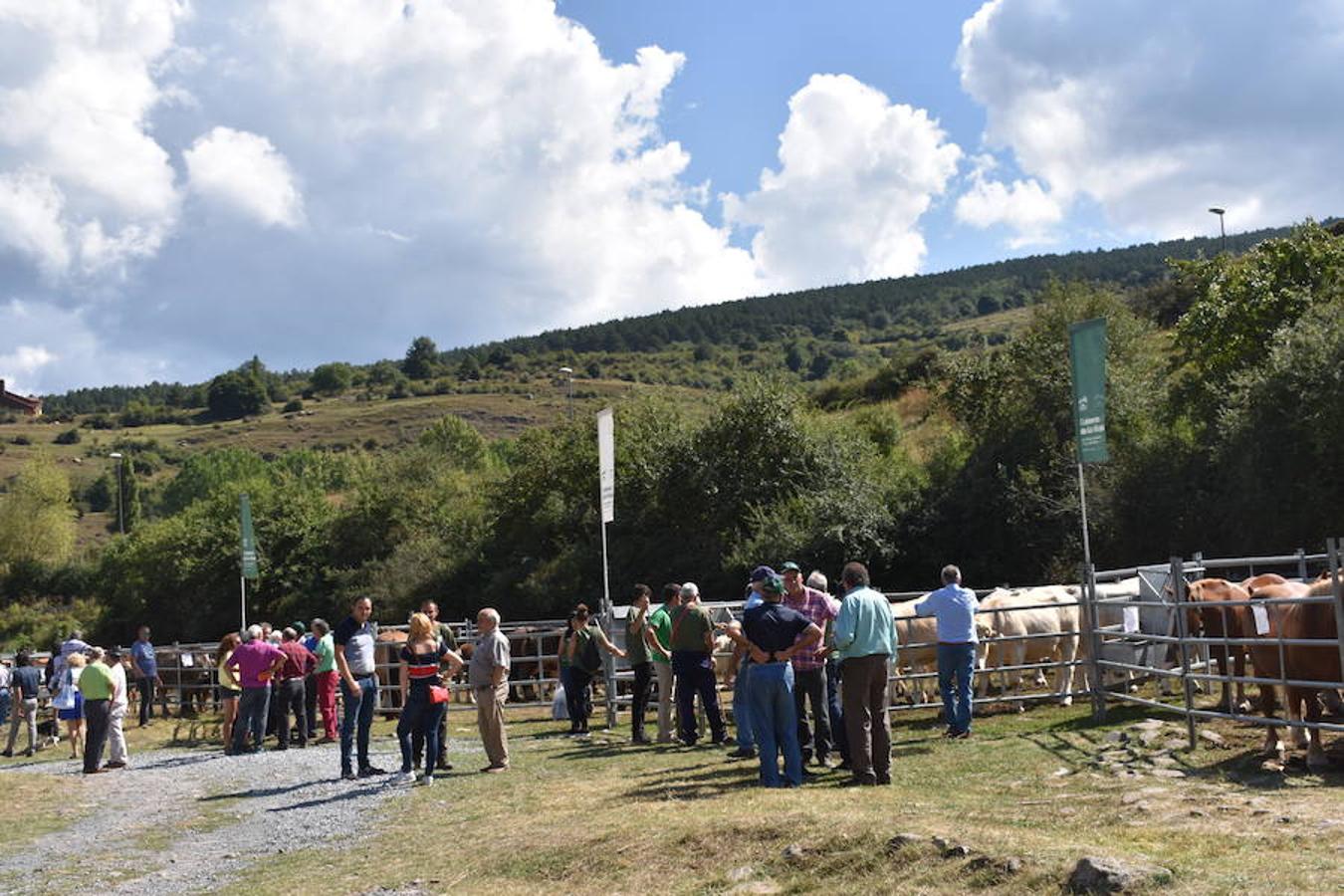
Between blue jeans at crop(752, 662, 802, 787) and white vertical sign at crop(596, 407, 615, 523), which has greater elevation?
white vertical sign at crop(596, 407, 615, 523)

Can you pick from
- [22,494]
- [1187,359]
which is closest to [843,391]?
[1187,359]

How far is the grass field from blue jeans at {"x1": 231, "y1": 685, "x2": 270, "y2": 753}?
5.48 meters

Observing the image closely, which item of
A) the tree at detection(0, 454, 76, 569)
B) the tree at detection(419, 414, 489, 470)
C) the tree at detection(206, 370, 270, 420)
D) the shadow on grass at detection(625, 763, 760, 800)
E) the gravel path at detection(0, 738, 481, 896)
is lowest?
the gravel path at detection(0, 738, 481, 896)

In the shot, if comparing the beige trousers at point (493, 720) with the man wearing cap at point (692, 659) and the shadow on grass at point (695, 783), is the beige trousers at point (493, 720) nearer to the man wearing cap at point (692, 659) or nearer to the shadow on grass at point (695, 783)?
the man wearing cap at point (692, 659)

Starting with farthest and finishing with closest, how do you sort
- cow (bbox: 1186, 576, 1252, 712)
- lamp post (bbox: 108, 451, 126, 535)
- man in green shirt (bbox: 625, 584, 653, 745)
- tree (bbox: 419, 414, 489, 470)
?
tree (bbox: 419, 414, 489, 470) → lamp post (bbox: 108, 451, 126, 535) → man in green shirt (bbox: 625, 584, 653, 745) → cow (bbox: 1186, 576, 1252, 712)

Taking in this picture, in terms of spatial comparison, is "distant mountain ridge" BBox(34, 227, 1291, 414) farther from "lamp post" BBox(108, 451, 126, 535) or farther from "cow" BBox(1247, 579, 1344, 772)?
"cow" BBox(1247, 579, 1344, 772)

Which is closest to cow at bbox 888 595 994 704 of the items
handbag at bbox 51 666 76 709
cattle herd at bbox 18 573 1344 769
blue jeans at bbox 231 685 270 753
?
cattle herd at bbox 18 573 1344 769

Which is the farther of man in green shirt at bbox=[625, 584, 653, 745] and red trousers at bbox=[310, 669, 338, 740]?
red trousers at bbox=[310, 669, 338, 740]

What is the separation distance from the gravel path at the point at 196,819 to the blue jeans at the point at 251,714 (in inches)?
17.0

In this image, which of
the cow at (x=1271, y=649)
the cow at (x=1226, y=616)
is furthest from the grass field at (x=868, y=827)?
the cow at (x=1226, y=616)

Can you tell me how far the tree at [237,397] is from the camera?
171250 mm

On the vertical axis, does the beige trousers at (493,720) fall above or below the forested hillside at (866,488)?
below

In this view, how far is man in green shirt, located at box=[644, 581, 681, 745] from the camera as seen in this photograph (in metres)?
15.9

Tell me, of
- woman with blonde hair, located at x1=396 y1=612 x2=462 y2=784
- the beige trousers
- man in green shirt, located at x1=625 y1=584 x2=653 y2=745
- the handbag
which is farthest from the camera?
the handbag
